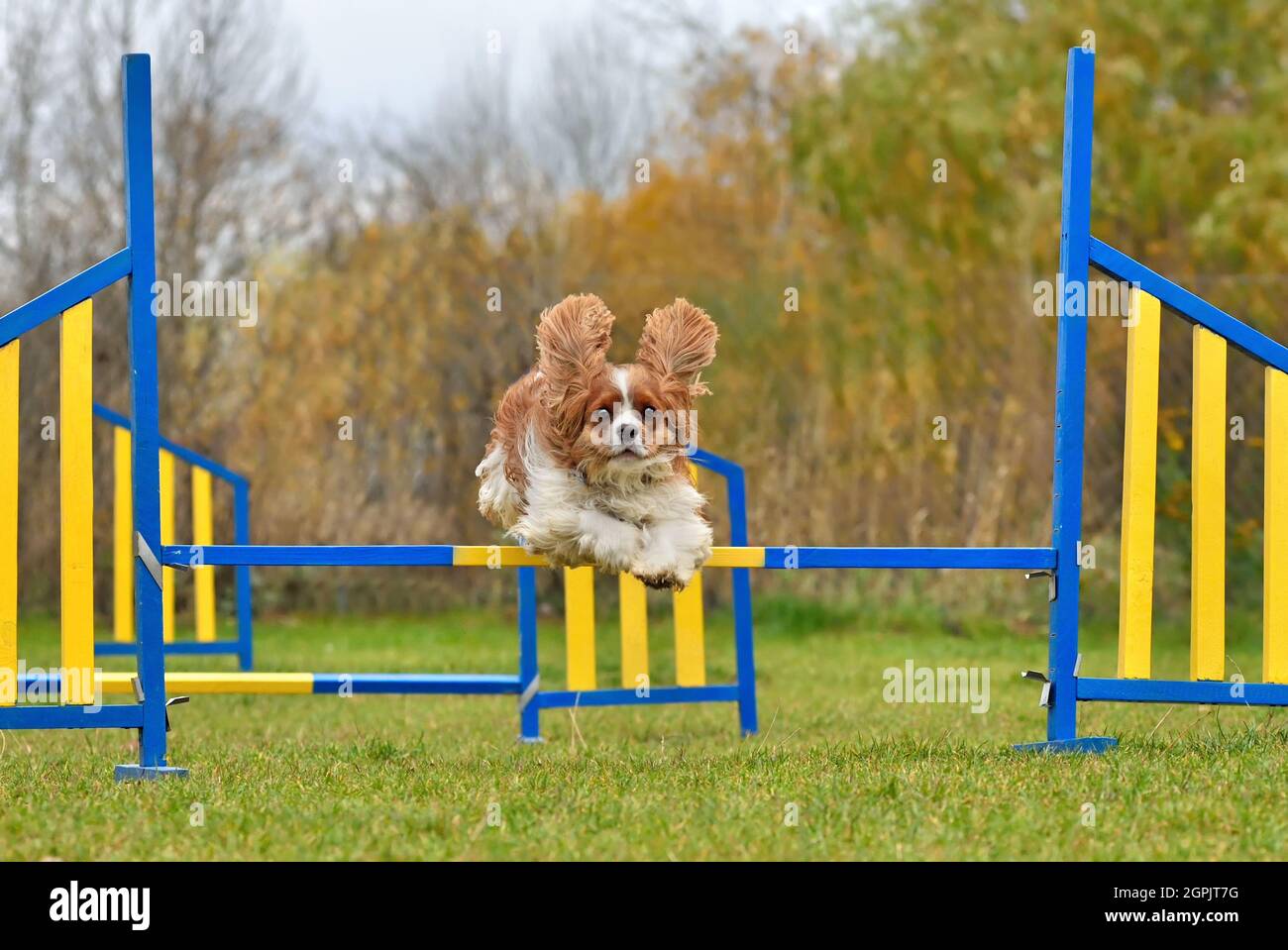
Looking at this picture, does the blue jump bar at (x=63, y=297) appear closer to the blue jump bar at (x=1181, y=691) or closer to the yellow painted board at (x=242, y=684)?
the yellow painted board at (x=242, y=684)

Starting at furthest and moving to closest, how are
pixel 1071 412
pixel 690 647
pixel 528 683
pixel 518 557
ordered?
pixel 690 647 → pixel 528 683 → pixel 1071 412 → pixel 518 557

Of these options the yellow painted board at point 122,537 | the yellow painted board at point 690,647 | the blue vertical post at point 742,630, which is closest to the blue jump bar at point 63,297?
the blue vertical post at point 742,630

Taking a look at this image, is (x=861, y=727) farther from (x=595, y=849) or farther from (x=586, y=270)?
(x=586, y=270)

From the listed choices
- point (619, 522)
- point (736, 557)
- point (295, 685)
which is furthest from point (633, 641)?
point (619, 522)

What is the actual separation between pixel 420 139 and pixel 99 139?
3.23 meters

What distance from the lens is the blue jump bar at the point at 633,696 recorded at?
7.03 metres

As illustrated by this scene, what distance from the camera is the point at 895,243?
15.3 m

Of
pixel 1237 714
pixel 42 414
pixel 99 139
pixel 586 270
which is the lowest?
pixel 1237 714

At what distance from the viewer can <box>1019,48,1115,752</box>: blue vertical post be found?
5316 mm

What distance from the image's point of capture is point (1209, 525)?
5.40 metres

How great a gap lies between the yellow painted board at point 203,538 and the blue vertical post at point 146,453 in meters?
4.37

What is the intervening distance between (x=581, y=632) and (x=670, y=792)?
2873 millimetres

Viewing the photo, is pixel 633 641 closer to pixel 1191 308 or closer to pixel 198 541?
pixel 1191 308

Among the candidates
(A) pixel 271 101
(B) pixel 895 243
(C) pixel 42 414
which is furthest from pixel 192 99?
(B) pixel 895 243
